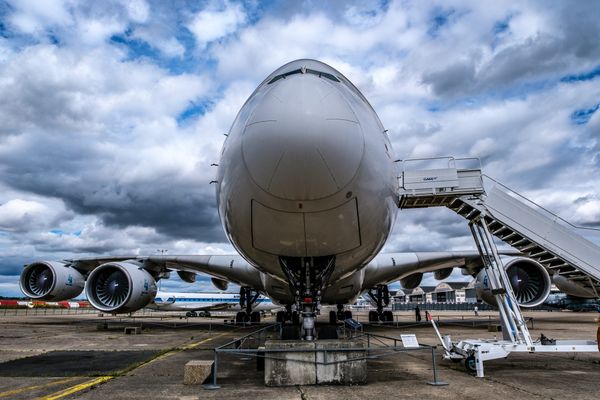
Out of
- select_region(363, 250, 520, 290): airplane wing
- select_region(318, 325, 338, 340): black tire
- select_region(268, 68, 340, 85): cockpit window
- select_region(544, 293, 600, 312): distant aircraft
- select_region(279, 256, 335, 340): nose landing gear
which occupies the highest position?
select_region(268, 68, 340, 85): cockpit window

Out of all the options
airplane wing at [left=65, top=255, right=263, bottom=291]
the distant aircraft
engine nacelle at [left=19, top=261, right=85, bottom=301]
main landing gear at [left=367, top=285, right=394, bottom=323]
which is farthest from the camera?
the distant aircraft

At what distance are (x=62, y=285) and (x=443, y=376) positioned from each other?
15179mm

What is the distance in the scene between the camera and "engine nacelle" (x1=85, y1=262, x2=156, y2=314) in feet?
47.2

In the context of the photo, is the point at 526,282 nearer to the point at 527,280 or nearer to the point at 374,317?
the point at 527,280

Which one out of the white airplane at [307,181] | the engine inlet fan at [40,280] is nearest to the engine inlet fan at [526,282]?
the white airplane at [307,181]

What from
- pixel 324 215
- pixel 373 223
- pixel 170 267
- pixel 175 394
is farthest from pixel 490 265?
pixel 170 267

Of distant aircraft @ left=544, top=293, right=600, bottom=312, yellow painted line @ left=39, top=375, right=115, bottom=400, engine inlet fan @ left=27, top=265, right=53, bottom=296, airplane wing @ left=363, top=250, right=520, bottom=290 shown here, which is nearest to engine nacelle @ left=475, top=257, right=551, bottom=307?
airplane wing @ left=363, top=250, right=520, bottom=290

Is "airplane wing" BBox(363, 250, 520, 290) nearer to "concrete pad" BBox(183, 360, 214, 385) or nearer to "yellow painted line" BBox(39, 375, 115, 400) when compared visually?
"concrete pad" BBox(183, 360, 214, 385)

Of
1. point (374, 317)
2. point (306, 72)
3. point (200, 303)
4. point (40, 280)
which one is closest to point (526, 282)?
point (374, 317)

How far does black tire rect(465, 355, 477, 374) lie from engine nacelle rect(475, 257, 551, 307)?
645 cm

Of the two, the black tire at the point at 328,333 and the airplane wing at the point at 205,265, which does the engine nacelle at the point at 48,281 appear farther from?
the black tire at the point at 328,333

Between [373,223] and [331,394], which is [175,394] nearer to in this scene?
[331,394]

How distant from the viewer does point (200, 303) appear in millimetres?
46781

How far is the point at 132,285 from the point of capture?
1435 centimetres
